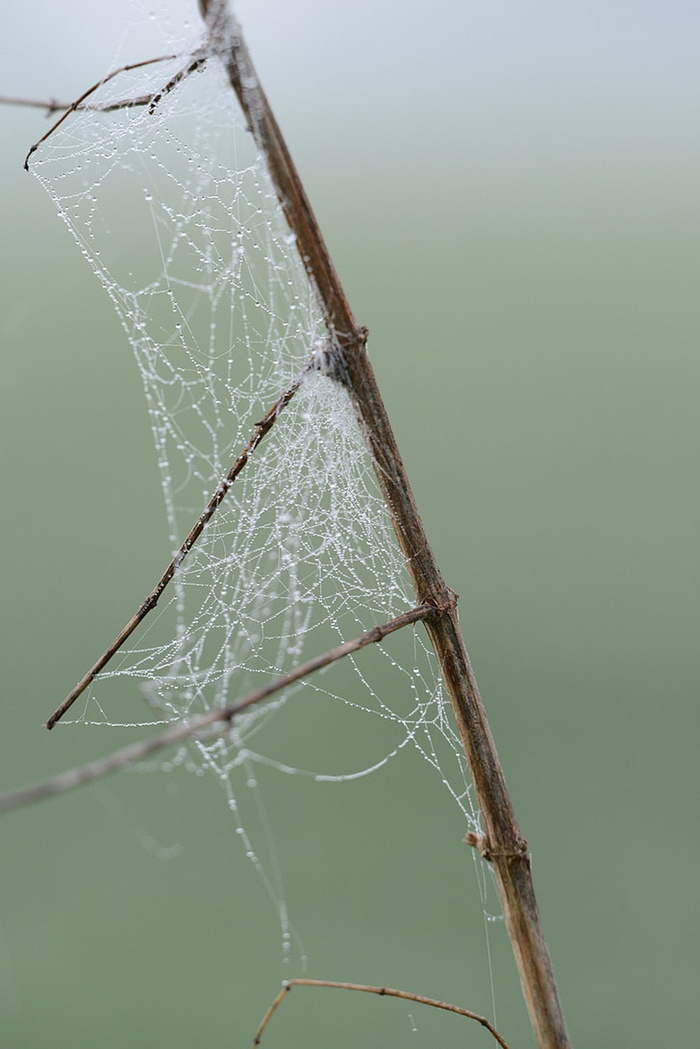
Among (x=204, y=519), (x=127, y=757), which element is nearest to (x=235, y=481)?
(x=204, y=519)

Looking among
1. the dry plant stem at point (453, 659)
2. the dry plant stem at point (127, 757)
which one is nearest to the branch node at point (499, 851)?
the dry plant stem at point (453, 659)

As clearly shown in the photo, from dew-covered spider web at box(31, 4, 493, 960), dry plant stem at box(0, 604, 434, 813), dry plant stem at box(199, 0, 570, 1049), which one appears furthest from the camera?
dew-covered spider web at box(31, 4, 493, 960)

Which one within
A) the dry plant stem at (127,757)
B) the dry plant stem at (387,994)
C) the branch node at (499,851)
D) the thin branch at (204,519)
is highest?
the thin branch at (204,519)

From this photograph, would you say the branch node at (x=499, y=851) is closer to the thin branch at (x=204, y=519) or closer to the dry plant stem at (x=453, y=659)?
the dry plant stem at (x=453, y=659)

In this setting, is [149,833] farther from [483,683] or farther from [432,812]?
[483,683]

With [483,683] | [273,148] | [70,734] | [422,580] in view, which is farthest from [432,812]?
[273,148]

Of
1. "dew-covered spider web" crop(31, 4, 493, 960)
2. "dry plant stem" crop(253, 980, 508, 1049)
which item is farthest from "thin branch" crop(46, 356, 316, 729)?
"dry plant stem" crop(253, 980, 508, 1049)

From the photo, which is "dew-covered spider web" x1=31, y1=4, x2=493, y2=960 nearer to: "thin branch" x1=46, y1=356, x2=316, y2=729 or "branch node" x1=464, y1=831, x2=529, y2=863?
"thin branch" x1=46, y1=356, x2=316, y2=729
